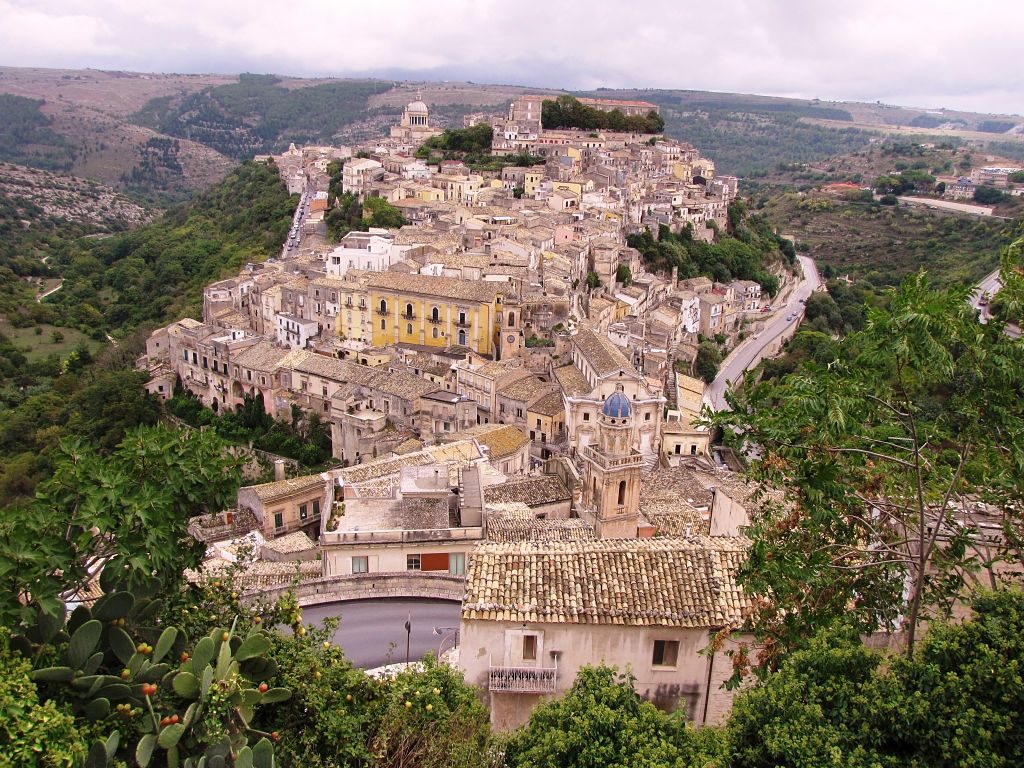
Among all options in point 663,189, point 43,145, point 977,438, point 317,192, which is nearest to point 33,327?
point 317,192

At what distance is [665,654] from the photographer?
11.7 m

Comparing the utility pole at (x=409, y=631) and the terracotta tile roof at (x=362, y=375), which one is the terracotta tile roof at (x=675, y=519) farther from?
the terracotta tile roof at (x=362, y=375)

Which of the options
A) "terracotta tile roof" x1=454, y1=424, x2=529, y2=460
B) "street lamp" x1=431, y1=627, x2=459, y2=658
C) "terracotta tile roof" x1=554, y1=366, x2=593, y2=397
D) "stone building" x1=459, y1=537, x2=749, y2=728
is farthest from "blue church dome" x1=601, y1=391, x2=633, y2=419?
"terracotta tile roof" x1=554, y1=366, x2=593, y2=397

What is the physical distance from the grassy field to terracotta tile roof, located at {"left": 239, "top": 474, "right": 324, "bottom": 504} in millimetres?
47408

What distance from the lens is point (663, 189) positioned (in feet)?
270

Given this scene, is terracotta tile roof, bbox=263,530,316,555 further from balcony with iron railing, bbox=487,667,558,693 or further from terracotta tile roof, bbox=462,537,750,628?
balcony with iron railing, bbox=487,667,558,693

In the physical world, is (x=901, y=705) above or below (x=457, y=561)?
above

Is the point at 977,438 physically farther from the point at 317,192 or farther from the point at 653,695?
the point at 317,192

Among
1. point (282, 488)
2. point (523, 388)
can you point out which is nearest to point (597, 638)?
point (282, 488)

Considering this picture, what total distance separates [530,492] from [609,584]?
45.0 feet

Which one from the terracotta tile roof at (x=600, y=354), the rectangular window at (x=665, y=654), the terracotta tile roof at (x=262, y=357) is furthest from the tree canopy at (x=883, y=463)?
the terracotta tile roof at (x=262, y=357)

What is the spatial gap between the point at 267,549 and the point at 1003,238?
7802 centimetres

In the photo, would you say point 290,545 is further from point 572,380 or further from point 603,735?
point 572,380

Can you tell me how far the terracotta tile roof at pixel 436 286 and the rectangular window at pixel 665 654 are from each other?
34.8 meters
